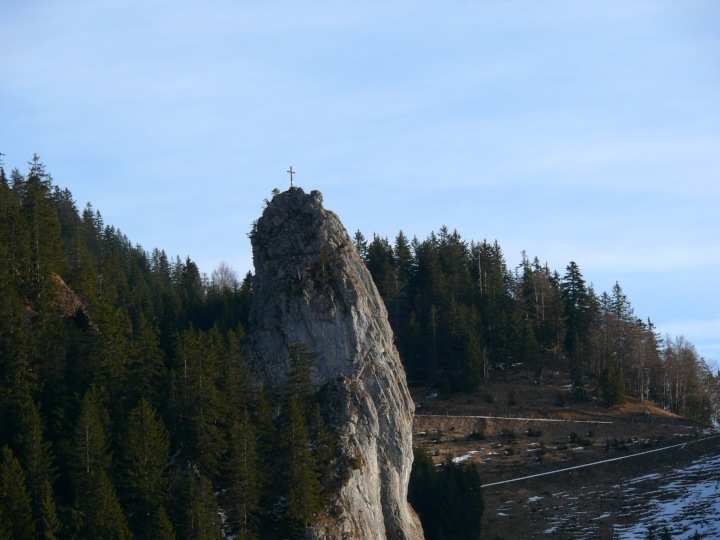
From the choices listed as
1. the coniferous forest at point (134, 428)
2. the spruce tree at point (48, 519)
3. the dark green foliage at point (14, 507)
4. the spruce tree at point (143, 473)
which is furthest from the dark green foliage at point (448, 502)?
the dark green foliage at point (14, 507)

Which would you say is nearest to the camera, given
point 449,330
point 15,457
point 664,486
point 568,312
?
point 15,457

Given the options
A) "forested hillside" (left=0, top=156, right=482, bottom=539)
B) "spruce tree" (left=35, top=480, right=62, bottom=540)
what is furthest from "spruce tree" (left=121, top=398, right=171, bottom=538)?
"spruce tree" (left=35, top=480, right=62, bottom=540)

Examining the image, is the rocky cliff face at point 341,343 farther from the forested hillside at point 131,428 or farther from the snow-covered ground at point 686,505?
the snow-covered ground at point 686,505

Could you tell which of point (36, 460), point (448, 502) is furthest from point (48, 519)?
point (448, 502)

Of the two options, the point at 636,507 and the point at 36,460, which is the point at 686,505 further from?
the point at 36,460

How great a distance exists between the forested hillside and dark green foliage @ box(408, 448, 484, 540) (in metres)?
0.29

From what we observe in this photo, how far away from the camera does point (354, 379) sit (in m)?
71.8

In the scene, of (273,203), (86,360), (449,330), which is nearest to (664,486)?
(449,330)

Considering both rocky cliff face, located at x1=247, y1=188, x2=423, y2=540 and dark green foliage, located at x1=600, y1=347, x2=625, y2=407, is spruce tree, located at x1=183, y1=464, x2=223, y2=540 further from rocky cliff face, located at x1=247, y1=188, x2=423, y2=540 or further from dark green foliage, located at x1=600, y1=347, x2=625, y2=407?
dark green foliage, located at x1=600, y1=347, x2=625, y2=407

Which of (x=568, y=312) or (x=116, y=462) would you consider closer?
(x=116, y=462)

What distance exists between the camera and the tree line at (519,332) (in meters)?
118

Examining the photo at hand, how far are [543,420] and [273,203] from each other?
44.4 m

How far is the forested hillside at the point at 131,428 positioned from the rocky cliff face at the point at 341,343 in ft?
6.50

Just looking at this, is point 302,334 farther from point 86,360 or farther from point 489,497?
point 489,497
